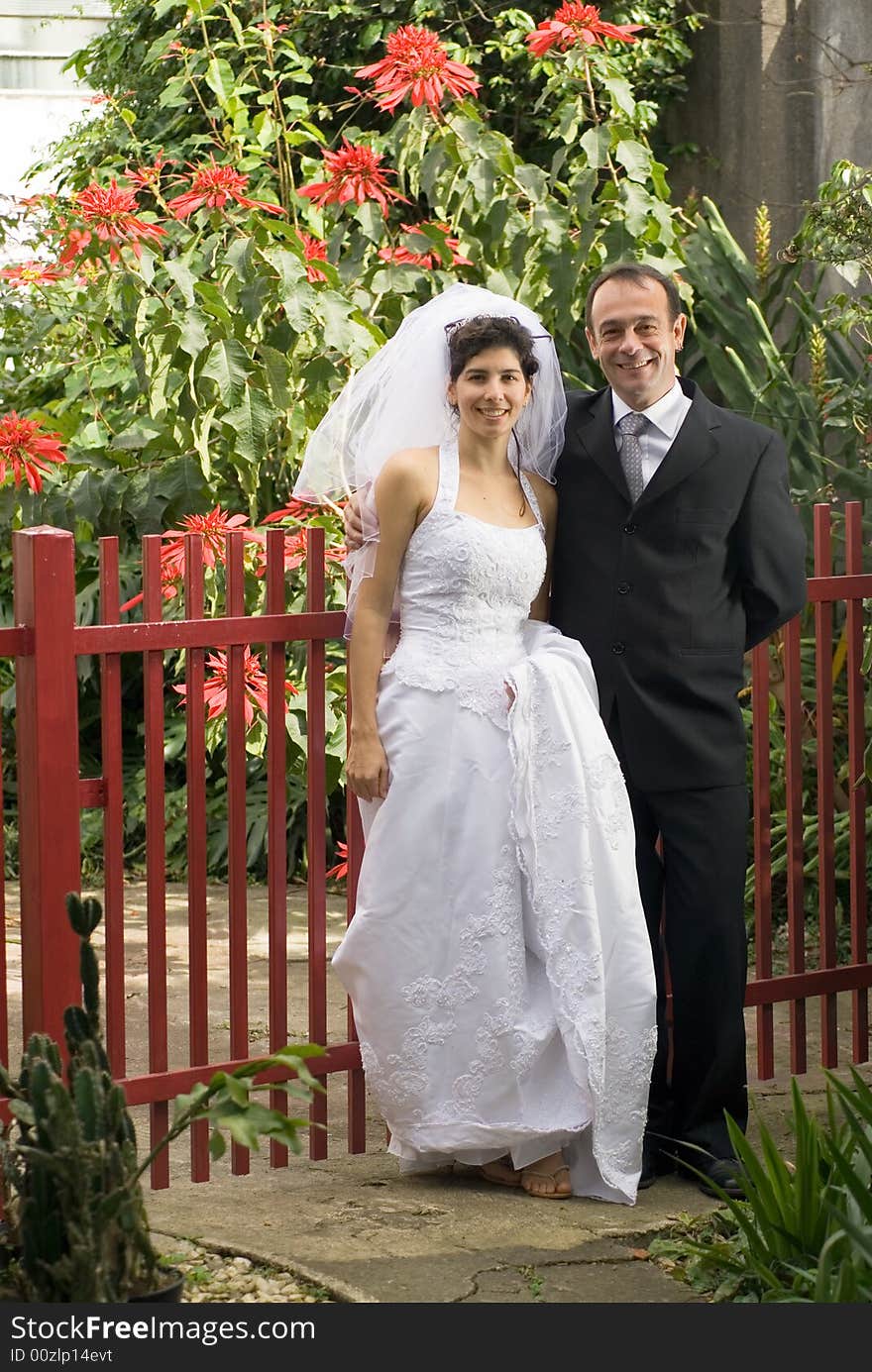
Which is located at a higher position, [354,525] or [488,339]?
[488,339]

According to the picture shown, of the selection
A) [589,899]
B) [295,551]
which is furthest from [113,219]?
[589,899]

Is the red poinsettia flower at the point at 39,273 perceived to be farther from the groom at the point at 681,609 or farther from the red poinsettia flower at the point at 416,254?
the groom at the point at 681,609

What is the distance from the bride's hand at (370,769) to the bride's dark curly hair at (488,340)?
804 mm

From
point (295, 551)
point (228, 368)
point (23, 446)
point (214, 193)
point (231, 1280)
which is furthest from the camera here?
point (214, 193)

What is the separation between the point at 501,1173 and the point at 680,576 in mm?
1350

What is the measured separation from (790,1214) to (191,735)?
1579 mm

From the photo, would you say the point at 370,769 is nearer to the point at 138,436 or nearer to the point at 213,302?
the point at 213,302

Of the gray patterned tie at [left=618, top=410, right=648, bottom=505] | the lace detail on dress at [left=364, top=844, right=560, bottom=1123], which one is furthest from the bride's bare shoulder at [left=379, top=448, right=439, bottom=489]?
the lace detail on dress at [left=364, top=844, right=560, bottom=1123]

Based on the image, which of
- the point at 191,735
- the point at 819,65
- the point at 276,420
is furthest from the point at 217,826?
the point at 819,65

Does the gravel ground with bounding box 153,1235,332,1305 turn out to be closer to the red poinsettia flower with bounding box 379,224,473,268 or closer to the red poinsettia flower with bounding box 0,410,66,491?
the red poinsettia flower with bounding box 0,410,66,491

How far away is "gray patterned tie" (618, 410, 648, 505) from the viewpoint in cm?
380

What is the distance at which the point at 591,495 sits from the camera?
3.82 metres

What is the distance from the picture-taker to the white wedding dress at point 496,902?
366cm

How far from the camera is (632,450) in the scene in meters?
3.82
